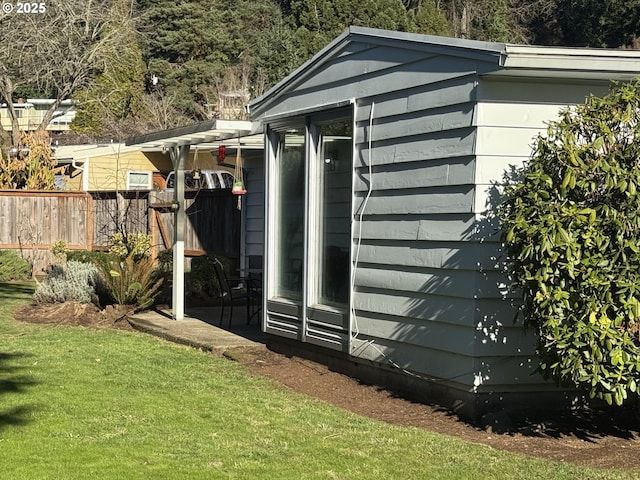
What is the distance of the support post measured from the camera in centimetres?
1234

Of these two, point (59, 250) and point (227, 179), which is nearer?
point (59, 250)

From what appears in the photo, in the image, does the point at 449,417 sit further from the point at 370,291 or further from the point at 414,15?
the point at 414,15

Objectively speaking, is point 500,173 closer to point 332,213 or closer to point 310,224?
point 332,213

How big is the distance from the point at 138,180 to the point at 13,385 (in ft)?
68.9

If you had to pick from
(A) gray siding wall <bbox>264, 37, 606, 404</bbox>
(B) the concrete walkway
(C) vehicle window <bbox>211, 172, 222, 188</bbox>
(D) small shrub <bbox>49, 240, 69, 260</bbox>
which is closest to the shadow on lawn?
(B) the concrete walkway

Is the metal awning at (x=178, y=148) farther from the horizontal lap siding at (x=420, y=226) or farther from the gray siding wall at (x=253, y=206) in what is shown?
the horizontal lap siding at (x=420, y=226)

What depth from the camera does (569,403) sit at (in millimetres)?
7051

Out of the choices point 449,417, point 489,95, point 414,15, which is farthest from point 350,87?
point 414,15

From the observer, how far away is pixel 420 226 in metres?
7.38

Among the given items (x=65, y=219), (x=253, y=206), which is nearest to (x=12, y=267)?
(x=65, y=219)

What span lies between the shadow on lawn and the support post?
3.11m

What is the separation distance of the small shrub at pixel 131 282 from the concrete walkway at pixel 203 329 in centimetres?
24

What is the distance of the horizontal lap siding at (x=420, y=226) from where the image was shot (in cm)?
686

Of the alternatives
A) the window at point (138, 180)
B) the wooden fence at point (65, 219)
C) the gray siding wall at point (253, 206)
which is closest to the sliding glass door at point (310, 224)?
the gray siding wall at point (253, 206)
